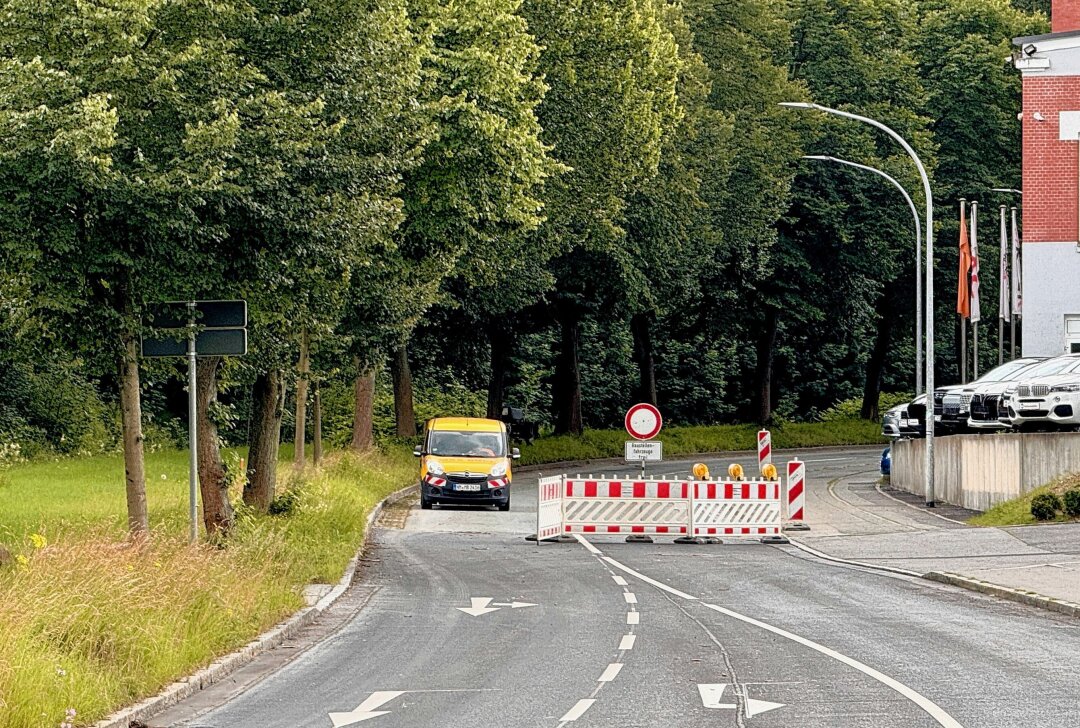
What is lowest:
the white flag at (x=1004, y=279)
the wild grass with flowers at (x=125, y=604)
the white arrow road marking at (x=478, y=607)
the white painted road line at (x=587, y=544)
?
the white painted road line at (x=587, y=544)

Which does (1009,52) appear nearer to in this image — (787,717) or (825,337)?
(825,337)

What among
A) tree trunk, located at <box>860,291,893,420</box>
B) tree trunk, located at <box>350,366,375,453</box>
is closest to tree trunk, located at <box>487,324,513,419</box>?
tree trunk, located at <box>350,366,375,453</box>

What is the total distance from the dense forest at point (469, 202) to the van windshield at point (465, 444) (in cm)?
279

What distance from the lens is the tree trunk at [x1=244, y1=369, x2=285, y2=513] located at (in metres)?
27.1

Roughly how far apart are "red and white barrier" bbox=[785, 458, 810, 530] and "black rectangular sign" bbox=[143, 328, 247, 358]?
16.0 meters

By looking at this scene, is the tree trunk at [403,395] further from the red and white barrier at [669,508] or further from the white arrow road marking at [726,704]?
the white arrow road marking at [726,704]

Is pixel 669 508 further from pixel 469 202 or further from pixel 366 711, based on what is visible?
pixel 366 711

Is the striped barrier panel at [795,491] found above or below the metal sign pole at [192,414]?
below

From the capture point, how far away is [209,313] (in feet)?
57.6

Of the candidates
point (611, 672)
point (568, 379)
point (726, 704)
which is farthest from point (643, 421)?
point (568, 379)

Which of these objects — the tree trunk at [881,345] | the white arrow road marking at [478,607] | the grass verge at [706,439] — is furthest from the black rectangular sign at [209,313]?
the tree trunk at [881,345]

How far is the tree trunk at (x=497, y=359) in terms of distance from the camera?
52.9 m

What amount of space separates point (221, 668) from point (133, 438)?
534cm

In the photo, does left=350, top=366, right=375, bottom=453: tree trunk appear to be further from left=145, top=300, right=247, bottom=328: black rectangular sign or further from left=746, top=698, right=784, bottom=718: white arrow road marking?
left=746, top=698, right=784, bottom=718: white arrow road marking
